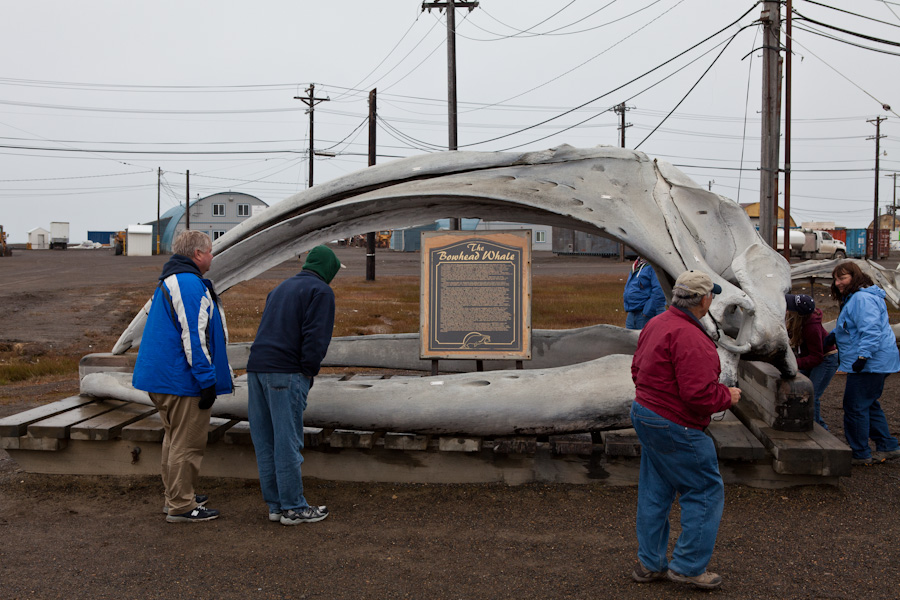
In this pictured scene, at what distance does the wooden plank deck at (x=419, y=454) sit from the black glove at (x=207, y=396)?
33.3 inches

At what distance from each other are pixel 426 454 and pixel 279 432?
1295 mm

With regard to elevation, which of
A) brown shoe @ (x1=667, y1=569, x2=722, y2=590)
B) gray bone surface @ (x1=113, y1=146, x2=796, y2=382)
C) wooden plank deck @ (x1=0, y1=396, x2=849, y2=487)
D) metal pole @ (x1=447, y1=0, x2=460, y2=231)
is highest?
metal pole @ (x1=447, y1=0, x2=460, y2=231)

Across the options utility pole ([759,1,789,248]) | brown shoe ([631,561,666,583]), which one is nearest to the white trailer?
utility pole ([759,1,789,248])

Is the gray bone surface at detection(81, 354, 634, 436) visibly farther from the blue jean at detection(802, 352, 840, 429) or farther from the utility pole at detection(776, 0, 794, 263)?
the utility pole at detection(776, 0, 794, 263)

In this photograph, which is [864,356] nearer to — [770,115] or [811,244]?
[770,115]

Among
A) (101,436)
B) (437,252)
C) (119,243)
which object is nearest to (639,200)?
(437,252)

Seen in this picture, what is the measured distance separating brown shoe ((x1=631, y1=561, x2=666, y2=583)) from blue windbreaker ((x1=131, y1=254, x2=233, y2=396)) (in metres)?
2.76

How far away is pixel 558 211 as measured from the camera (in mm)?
5707

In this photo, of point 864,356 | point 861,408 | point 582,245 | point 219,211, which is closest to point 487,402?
point 864,356

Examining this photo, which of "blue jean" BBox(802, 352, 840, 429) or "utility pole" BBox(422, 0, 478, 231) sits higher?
"utility pole" BBox(422, 0, 478, 231)

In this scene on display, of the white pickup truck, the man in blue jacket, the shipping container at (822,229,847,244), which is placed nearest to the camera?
the man in blue jacket

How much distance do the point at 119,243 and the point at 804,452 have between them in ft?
213

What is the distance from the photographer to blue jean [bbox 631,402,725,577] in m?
3.52

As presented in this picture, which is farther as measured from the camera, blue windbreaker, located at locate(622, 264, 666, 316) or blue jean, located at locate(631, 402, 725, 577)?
blue windbreaker, located at locate(622, 264, 666, 316)
